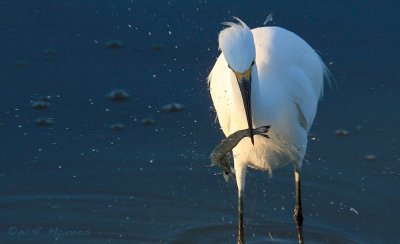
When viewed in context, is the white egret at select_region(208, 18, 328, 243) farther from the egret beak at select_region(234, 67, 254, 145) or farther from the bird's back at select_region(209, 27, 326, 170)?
the egret beak at select_region(234, 67, 254, 145)

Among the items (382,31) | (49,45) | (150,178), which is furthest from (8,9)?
(382,31)

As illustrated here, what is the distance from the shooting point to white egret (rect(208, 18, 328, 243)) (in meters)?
4.70

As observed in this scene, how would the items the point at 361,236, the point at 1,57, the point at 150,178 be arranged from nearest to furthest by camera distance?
1. the point at 361,236
2. the point at 150,178
3. the point at 1,57

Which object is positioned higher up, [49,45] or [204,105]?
[49,45]

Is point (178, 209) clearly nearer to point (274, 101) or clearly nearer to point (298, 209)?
point (298, 209)

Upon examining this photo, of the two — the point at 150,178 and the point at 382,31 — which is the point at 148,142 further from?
the point at 382,31

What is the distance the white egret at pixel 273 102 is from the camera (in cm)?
470

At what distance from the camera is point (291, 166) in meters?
5.74

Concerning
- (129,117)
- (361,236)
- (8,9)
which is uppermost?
(8,9)

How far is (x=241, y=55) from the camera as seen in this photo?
165 inches

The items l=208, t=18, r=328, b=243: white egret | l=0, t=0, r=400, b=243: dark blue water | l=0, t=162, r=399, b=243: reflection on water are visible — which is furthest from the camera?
l=0, t=0, r=400, b=243: dark blue water

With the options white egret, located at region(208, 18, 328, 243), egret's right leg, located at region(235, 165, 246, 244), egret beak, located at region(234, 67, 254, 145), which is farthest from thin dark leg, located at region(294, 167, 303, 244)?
egret beak, located at region(234, 67, 254, 145)

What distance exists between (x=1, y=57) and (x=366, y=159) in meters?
2.59

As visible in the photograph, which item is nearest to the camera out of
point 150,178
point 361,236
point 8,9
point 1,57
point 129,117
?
point 361,236
